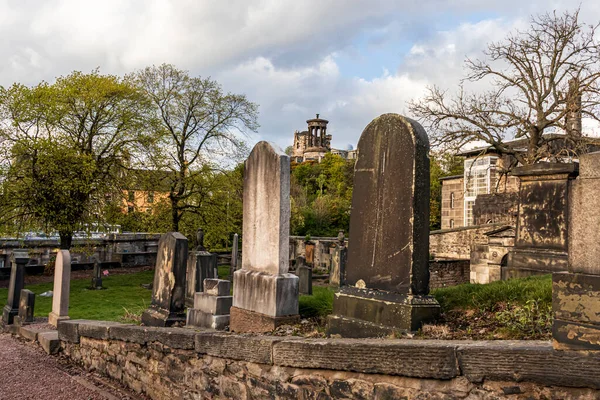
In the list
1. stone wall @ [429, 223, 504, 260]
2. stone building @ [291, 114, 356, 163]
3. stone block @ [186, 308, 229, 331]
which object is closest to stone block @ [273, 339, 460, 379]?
stone block @ [186, 308, 229, 331]

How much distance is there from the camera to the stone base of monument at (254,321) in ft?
18.9

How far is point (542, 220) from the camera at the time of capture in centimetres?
862

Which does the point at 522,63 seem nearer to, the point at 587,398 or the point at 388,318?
the point at 388,318

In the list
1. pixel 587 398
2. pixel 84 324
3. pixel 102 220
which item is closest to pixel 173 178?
pixel 102 220

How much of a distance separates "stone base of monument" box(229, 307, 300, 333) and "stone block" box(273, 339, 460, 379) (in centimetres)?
131

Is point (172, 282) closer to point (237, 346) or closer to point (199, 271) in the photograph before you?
point (237, 346)

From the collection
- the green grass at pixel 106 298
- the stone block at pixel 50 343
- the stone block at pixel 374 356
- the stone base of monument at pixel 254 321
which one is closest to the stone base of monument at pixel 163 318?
the stone base of monument at pixel 254 321

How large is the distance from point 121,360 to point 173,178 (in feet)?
48.4

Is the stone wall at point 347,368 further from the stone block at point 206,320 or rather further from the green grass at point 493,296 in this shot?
the green grass at point 493,296

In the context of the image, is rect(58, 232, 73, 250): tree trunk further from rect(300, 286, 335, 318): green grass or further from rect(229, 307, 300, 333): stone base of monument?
rect(300, 286, 335, 318): green grass

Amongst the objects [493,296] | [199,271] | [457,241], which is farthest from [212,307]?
[457,241]

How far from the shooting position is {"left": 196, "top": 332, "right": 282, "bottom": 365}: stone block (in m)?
4.52

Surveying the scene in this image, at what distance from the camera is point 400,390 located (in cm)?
351

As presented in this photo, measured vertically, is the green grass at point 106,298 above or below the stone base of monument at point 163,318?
below
